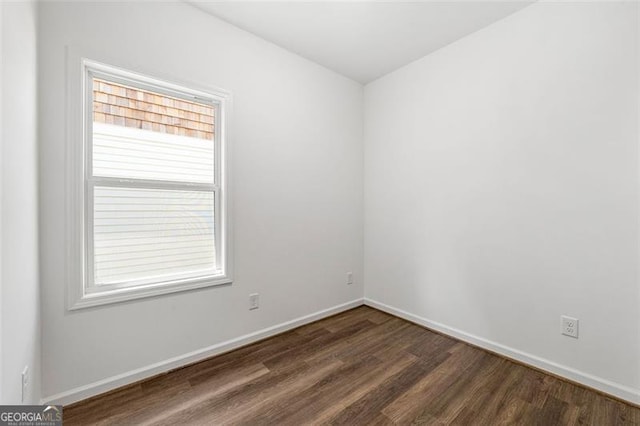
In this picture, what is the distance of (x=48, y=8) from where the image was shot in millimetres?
1539

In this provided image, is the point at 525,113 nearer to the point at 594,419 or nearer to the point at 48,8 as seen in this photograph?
the point at 594,419

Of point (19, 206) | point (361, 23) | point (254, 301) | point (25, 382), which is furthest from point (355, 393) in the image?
point (361, 23)

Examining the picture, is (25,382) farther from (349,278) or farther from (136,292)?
(349,278)

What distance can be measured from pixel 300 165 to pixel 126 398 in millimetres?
2130

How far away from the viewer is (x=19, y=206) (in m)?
1.19

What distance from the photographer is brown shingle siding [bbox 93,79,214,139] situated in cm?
178

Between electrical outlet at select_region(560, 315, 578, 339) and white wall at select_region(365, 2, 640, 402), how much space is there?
3cm

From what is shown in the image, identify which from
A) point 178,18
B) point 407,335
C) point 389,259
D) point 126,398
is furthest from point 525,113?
point 126,398

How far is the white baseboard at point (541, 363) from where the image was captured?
1.66 metres

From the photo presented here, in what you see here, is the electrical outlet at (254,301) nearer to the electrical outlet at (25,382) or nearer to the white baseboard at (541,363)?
the electrical outlet at (25,382)

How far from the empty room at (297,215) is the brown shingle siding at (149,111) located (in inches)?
0.6

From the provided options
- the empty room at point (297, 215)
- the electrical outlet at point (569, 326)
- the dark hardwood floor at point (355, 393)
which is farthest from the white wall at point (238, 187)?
the electrical outlet at point (569, 326)

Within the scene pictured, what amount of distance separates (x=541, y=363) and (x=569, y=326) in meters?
0.34

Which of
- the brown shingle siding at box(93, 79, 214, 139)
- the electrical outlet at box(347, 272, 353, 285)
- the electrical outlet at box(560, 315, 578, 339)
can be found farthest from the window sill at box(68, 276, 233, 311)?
the electrical outlet at box(560, 315, 578, 339)
